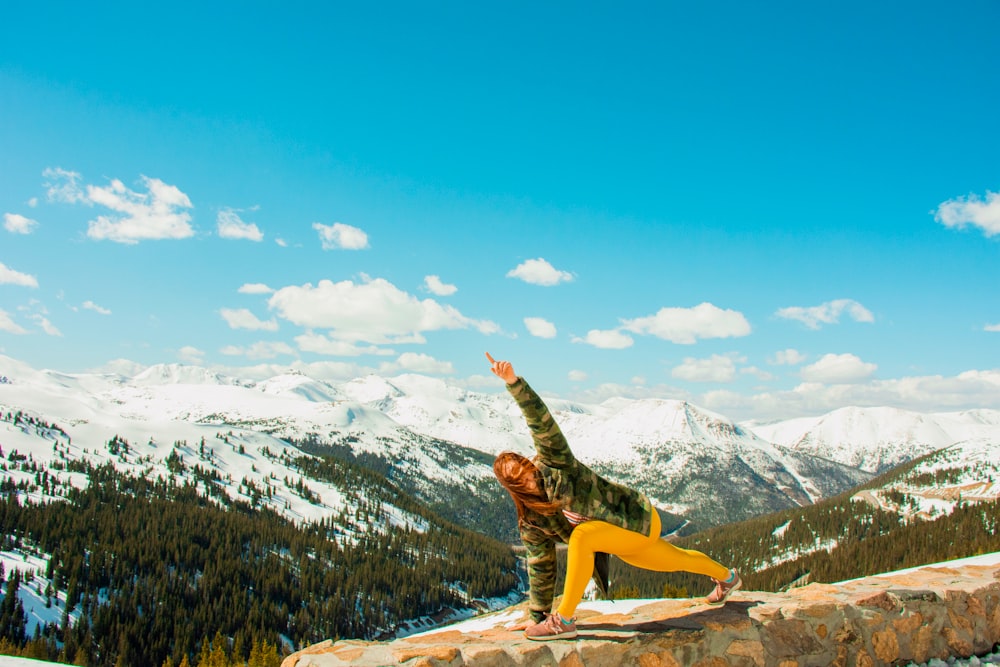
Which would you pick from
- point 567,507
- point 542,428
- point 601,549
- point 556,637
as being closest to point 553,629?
point 556,637

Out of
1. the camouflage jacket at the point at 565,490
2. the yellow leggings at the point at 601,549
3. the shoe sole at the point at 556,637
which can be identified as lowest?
the shoe sole at the point at 556,637

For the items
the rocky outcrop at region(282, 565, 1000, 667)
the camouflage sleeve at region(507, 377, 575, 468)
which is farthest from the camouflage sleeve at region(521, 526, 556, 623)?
the camouflage sleeve at region(507, 377, 575, 468)

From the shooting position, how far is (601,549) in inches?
243

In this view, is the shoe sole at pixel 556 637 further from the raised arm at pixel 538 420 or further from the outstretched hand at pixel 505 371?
the outstretched hand at pixel 505 371

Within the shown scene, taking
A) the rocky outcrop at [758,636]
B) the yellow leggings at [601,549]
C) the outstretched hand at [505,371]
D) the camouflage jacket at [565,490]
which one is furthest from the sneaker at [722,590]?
the outstretched hand at [505,371]

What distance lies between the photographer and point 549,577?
278 inches

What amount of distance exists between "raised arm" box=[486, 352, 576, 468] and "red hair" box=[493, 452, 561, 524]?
0.24 meters

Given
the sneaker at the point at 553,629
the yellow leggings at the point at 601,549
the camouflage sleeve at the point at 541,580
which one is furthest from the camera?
the camouflage sleeve at the point at 541,580

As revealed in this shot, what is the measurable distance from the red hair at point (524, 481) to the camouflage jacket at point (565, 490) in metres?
0.10

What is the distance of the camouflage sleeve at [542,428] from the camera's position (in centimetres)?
611

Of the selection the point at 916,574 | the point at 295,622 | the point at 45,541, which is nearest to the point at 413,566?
the point at 295,622

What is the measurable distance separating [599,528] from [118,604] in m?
153

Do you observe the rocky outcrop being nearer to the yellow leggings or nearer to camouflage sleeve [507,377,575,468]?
the yellow leggings

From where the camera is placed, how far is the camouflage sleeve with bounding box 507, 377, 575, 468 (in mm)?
6105
